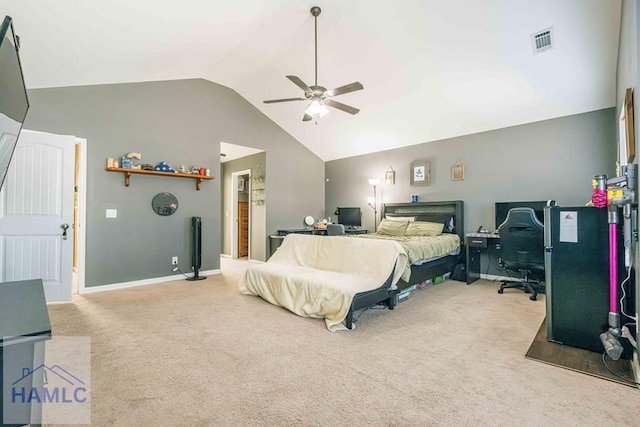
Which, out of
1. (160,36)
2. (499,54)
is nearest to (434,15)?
(499,54)

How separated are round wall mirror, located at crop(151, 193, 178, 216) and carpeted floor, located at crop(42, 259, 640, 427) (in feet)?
5.81

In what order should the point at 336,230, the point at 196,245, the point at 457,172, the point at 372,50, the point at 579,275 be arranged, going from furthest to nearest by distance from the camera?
the point at 336,230 → the point at 457,172 → the point at 196,245 → the point at 372,50 → the point at 579,275

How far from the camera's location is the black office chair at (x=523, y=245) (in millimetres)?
3787

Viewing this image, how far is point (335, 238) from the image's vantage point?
3729mm

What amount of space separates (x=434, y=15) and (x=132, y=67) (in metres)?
3.84

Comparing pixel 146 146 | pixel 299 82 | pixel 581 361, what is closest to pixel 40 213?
pixel 146 146

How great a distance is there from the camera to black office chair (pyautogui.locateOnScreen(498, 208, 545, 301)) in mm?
3787

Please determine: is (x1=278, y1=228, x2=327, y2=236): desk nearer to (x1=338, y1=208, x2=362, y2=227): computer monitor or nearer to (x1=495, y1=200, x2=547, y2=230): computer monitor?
(x1=338, y1=208, x2=362, y2=227): computer monitor

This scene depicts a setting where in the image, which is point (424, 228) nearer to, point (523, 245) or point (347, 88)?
point (523, 245)

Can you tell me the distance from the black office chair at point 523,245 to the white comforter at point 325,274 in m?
1.72

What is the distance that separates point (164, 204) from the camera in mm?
4824

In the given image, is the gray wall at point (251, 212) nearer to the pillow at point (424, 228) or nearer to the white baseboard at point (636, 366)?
the pillow at point (424, 228)

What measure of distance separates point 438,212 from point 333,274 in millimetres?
3091

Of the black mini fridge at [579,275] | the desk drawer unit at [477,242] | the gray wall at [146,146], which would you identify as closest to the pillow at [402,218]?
the desk drawer unit at [477,242]
